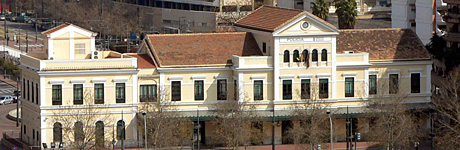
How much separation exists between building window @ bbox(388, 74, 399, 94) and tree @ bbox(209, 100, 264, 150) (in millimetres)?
12671

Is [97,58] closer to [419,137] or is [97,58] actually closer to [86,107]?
[86,107]

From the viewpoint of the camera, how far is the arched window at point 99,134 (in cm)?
12188

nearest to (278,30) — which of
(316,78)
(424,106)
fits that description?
(316,78)

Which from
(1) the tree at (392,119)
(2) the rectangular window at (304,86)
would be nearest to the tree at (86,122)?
(2) the rectangular window at (304,86)

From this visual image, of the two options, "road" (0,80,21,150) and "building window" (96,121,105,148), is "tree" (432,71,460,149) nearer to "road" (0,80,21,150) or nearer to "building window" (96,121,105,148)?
"building window" (96,121,105,148)

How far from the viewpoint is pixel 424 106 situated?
432 ft

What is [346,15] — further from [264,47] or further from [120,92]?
[120,92]

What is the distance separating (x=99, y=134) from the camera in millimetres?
124500

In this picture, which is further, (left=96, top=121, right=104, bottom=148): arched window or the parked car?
the parked car

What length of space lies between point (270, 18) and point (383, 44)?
36.3 ft

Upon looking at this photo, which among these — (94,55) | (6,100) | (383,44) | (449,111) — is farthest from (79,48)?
(6,100)

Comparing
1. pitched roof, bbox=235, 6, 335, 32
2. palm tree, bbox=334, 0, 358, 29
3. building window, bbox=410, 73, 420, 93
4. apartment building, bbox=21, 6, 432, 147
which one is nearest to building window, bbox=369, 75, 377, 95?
apartment building, bbox=21, 6, 432, 147

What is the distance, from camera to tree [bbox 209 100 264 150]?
122438 millimetres

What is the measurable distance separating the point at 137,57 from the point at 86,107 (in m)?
8.51
